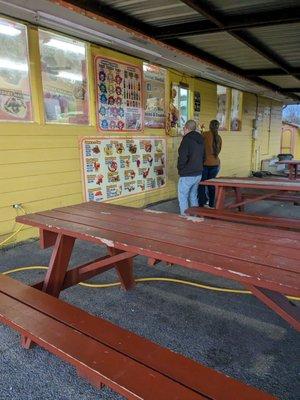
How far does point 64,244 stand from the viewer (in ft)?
8.08

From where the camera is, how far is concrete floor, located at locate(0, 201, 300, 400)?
181cm

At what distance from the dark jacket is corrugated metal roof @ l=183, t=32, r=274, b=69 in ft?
4.53

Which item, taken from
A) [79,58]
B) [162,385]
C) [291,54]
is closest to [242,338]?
[162,385]

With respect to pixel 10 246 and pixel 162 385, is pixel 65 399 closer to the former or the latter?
pixel 162 385

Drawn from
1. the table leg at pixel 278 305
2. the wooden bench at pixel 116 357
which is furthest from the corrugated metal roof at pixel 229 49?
the wooden bench at pixel 116 357

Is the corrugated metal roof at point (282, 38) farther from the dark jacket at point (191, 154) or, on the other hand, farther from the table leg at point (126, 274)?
the table leg at point (126, 274)

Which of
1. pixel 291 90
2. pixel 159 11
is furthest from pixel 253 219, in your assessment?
pixel 291 90

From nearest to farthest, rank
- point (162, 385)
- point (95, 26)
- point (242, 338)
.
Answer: point (162, 385) → point (242, 338) → point (95, 26)

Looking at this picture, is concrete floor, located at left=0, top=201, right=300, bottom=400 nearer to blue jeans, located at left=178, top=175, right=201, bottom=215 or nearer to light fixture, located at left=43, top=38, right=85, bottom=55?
blue jeans, located at left=178, top=175, right=201, bottom=215

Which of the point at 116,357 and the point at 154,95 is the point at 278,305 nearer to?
the point at 116,357

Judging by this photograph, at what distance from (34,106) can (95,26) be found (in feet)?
4.10

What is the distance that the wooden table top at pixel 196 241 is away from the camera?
4.80 feet

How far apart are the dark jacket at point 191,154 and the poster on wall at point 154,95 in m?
1.37

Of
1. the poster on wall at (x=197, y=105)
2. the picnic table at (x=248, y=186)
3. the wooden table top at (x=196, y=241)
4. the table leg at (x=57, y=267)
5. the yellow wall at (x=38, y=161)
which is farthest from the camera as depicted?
the poster on wall at (x=197, y=105)
